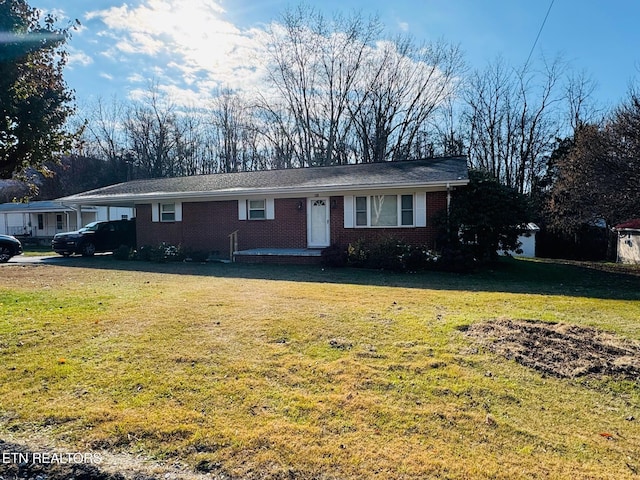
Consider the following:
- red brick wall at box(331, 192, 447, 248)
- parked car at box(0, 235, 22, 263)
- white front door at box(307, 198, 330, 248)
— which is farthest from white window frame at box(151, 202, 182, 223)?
red brick wall at box(331, 192, 447, 248)

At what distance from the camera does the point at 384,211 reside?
15.0m

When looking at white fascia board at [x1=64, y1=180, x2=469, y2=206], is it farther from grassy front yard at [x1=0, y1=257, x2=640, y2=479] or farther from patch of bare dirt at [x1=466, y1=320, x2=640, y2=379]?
patch of bare dirt at [x1=466, y1=320, x2=640, y2=379]

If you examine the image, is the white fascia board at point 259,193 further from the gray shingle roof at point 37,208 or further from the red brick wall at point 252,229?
the gray shingle roof at point 37,208

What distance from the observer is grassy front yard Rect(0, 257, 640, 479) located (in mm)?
2682

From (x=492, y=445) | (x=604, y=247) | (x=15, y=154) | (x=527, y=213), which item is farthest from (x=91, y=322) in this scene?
(x=604, y=247)

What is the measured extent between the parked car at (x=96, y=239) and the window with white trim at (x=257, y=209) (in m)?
7.20

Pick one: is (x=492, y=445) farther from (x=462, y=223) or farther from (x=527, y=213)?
(x=527, y=213)

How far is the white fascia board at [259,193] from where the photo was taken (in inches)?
544

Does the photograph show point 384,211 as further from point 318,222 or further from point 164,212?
point 164,212

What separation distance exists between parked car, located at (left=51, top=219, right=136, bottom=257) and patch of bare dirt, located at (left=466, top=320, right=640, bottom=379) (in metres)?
18.5

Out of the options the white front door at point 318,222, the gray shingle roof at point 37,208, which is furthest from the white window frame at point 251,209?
the gray shingle roof at point 37,208

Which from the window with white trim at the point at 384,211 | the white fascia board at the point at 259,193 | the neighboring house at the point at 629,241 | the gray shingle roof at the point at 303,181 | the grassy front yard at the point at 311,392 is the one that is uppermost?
the gray shingle roof at the point at 303,181

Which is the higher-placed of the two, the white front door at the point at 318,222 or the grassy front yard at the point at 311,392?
the white front door at the point at 318,222

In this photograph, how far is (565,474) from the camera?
2488 millimetres
